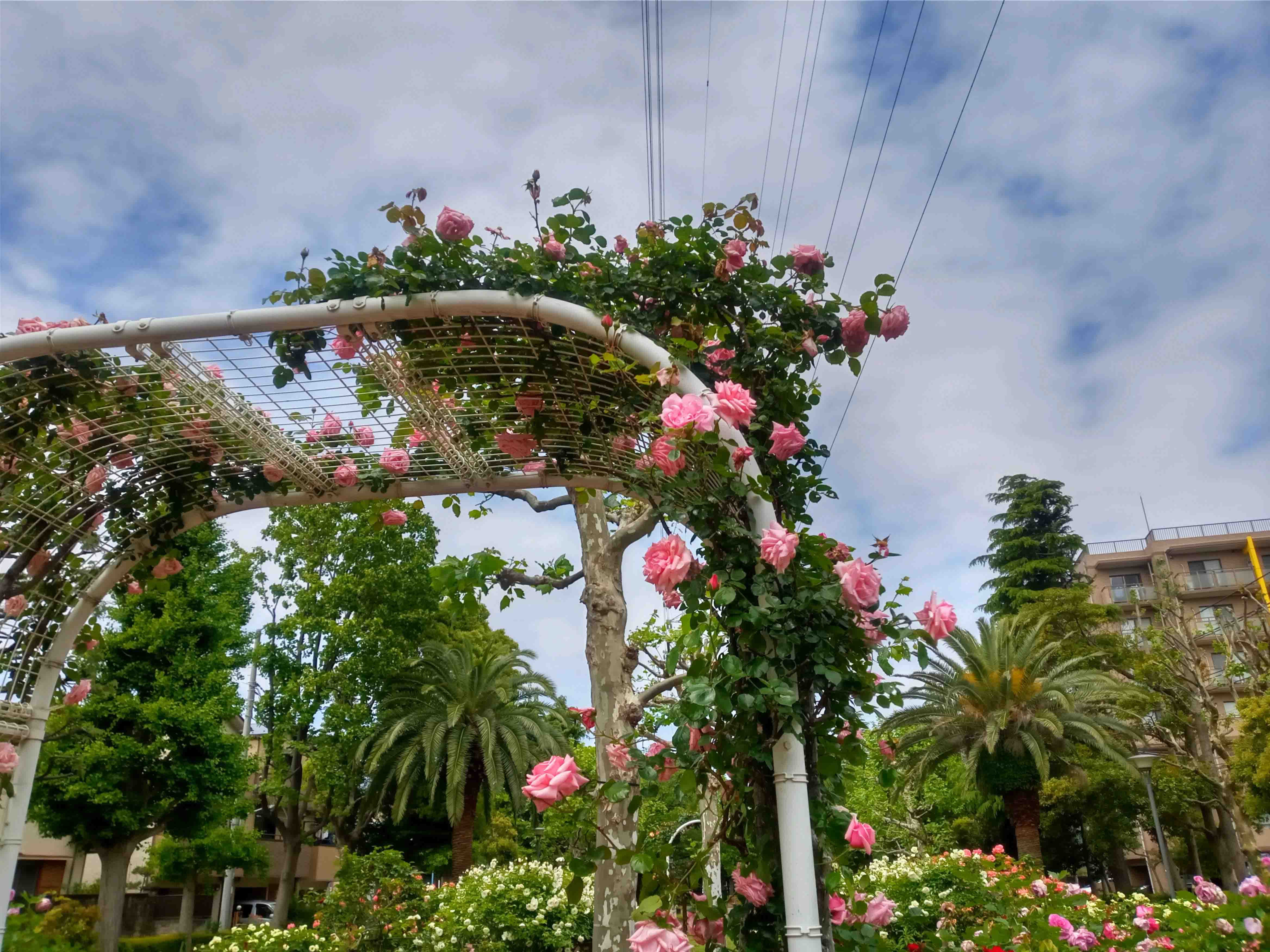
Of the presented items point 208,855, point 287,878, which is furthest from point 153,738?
point 287,878

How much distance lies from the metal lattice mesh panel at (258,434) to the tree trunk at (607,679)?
8.12 ft

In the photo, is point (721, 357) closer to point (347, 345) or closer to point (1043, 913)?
point (347, 345)

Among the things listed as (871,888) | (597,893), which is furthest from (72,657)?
(871,888)

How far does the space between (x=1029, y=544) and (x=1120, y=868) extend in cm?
983

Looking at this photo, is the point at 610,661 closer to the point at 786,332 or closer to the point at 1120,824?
the point at 786,332

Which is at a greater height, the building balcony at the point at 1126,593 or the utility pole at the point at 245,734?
the building balcony at the point at 1126,593

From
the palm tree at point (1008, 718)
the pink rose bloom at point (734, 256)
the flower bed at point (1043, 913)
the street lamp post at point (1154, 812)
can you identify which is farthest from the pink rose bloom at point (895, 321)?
the palm tree at point (1008, 718)

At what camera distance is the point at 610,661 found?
20.2 feet

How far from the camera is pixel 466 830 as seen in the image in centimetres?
1669

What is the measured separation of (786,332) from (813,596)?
95 cm

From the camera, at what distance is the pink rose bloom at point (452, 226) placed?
2.68m

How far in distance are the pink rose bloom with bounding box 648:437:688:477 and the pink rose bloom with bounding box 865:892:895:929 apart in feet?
3.87

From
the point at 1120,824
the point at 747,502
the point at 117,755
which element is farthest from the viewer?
the point at 1120,824

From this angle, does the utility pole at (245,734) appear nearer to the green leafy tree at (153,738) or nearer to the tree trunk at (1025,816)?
the green leafy tree at (153,738)
